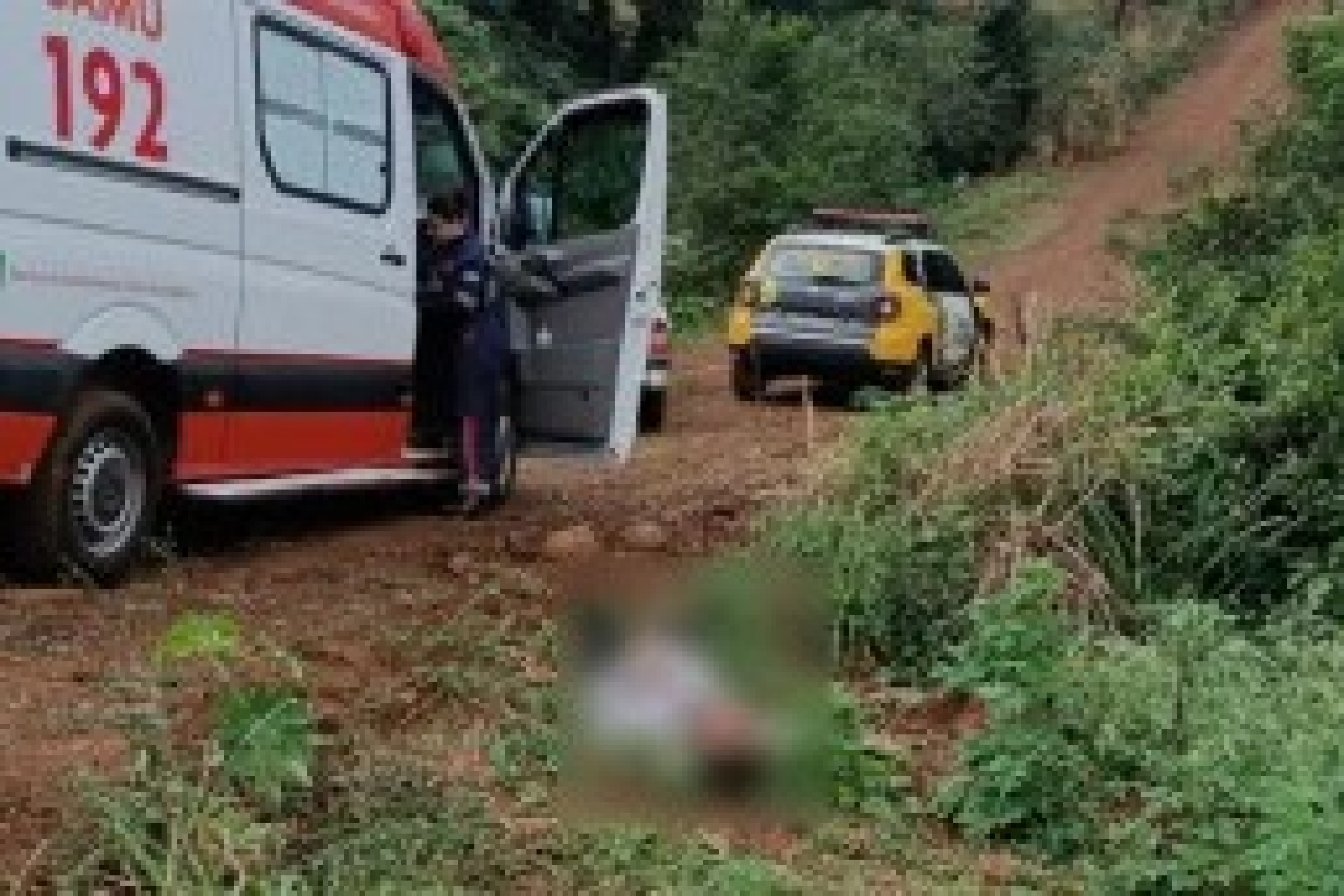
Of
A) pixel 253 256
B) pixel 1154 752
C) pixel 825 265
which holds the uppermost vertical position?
pixel 825 265

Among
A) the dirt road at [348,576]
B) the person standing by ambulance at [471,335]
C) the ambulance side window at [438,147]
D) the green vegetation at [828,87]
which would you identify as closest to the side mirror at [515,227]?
the ambulance side window at [438,147]

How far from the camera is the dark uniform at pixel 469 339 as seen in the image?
37.4ft

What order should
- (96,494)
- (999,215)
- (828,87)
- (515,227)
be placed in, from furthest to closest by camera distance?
(999,215) → (828,87) → (515,227) → (96,494)

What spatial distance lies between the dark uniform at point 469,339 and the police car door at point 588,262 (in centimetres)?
22

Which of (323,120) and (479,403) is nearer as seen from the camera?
(323,120)

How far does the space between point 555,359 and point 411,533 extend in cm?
112

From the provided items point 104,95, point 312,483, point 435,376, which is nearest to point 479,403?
point 435,376

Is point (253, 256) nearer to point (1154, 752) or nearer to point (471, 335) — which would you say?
point (471, 335)

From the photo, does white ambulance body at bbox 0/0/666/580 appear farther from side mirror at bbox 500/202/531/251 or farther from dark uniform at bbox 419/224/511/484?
dark uniform at bbox 419/224/511/484

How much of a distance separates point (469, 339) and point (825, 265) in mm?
8523

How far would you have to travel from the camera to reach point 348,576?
9.61 meters

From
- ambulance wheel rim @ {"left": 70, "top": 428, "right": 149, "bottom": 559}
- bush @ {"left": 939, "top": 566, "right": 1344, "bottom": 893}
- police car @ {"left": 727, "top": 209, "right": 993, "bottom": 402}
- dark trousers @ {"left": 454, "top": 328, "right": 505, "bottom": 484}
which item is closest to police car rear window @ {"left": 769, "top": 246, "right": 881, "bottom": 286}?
police car @ {"left": 727, "top": 209, "right": 993, "bottom": 402}

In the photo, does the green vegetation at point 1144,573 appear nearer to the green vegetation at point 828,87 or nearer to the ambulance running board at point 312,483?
the ambulance running board at point 312,483

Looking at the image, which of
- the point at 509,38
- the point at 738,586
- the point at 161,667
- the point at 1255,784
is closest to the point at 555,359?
the point at 738,586
